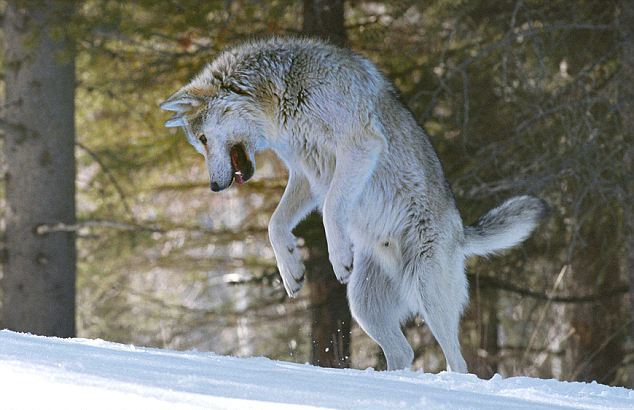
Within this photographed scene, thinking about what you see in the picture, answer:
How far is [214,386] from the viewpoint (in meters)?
3.30

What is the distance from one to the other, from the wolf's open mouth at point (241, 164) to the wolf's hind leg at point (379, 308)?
40.2 inches

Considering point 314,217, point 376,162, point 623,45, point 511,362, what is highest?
point 623,45

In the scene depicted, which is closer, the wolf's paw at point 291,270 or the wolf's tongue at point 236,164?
the wolf's paw at point 291,270

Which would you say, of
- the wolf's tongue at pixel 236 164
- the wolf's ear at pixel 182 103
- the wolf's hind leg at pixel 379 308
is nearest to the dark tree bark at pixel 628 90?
the wolf's hind leg at pixel 379 308

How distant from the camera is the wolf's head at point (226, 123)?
657cm

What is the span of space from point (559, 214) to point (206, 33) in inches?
169

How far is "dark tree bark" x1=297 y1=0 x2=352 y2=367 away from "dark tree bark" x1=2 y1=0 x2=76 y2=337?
2.92 m

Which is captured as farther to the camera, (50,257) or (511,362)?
(511,362)

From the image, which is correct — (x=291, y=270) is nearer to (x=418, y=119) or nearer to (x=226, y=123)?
(x=226, y=123)

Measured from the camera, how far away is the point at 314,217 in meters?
10.0

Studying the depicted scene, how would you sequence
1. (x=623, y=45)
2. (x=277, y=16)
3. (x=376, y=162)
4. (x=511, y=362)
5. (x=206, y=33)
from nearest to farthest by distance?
(x=376, y=162) < (x=623, y=45) < (x=277, y=16) < (x=206, y=33) < (x=511, y=362)

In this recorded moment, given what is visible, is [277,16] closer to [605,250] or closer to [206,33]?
[206,33]

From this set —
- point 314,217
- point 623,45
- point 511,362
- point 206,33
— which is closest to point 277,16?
point 206,33

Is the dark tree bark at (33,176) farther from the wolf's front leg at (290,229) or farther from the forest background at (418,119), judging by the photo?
the wolf's front leg at (290,229)
